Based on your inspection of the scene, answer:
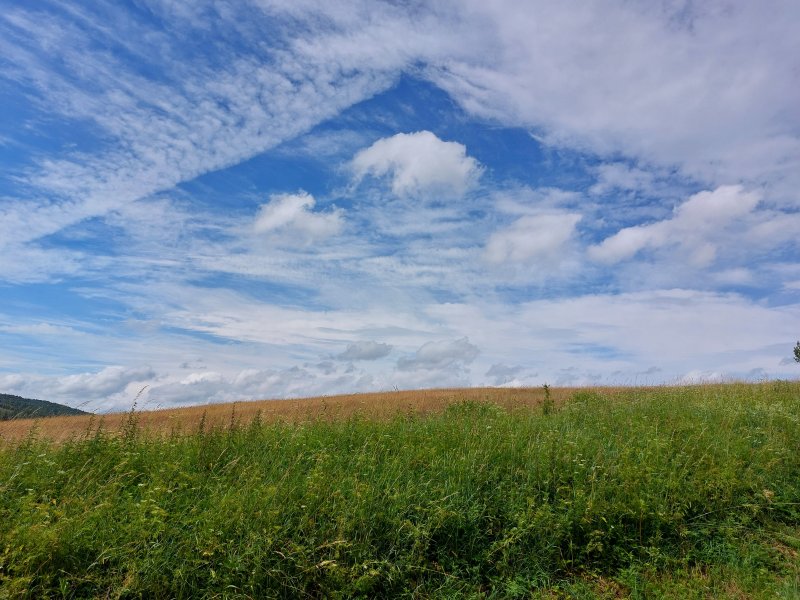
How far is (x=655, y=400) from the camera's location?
16.0 metres

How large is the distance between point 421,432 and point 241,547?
5053mm

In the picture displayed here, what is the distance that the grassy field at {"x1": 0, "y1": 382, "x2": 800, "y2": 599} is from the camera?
644 cm

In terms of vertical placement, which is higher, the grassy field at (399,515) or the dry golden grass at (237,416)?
the dry golden grass at (237,416)

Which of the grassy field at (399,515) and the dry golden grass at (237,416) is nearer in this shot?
the grassy field at (399,515)

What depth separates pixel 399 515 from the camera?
7.33 metres

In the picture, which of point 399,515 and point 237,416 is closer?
point 399,515

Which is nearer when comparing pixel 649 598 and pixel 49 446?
pixel 649 598

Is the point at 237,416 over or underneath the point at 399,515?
over

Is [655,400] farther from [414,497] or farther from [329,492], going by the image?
[329,492]

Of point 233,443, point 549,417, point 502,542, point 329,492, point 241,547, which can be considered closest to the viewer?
point 241,547

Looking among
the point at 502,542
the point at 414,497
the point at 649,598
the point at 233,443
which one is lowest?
the point at 649,598

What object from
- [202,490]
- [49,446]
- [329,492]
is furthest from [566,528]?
[49,446]

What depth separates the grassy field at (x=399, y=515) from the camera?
6.44 metres

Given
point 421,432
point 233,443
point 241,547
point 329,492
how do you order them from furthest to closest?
point 421,432 < point 233,443 < point 329,492 < point 241,547
